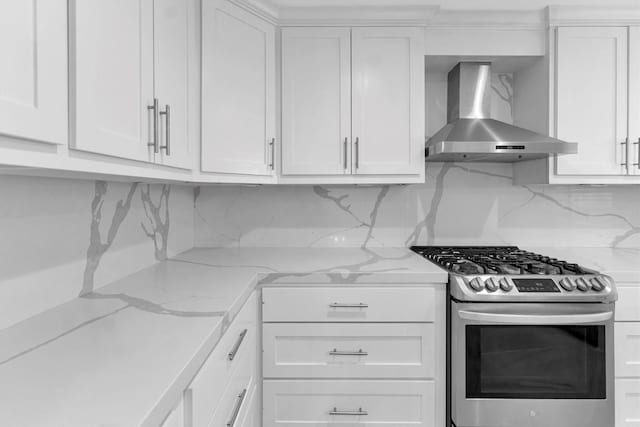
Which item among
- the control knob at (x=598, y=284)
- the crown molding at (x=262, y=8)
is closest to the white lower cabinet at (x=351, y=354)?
the control knob at (x=598, y=284)

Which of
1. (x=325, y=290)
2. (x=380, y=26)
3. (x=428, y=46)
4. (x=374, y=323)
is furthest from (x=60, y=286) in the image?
(x=428, y=46)

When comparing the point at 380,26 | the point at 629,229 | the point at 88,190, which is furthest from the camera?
the point at 629,229

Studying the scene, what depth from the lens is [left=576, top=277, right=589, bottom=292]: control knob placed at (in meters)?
1.71

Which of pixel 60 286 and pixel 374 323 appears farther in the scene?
pixel 374 323

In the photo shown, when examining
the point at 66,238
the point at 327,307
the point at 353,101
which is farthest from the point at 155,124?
the point at 353,101

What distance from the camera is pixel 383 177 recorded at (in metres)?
2.19

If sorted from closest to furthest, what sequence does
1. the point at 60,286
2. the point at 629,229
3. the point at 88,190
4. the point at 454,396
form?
the point at 60,286 < the point at 88,190 < the point at 454,396 < the point at 629,229

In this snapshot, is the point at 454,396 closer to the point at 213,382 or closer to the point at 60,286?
the point at 213,382

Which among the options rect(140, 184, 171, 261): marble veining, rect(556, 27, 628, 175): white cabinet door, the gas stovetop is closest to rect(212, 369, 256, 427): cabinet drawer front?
rect(140, 184, 171, 261): marble veining

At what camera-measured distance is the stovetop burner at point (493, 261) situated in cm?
180

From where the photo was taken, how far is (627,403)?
185cm

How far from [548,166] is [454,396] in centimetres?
128

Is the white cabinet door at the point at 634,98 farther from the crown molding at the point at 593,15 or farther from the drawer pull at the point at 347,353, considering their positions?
the drawer pull at the point at 347,353

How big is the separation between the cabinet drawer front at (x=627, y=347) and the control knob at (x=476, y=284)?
2.24 ft
